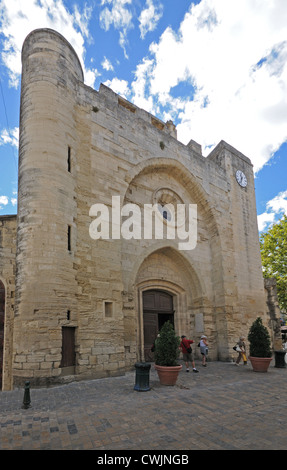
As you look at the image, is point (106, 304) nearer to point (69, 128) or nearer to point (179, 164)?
point (69, 128)

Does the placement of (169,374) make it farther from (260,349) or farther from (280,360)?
(280,360)

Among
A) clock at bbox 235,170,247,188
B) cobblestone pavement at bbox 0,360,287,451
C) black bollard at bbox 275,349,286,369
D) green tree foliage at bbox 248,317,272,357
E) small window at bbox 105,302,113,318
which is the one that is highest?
clock at bbox 235,170,247,188

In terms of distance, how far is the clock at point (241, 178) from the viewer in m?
15.8

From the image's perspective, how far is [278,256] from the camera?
22.5m

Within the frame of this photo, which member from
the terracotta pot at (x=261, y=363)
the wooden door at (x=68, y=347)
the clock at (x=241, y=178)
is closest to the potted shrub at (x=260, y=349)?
the terracotta pot at (x=261, y=363)

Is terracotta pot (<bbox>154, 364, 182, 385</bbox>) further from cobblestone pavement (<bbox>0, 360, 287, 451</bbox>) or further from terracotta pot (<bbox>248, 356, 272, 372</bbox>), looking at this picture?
terracotta pot (<bbox>248, 356, 272, 372</bbox>)

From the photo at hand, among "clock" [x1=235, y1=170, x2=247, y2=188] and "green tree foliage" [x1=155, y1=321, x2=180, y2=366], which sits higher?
"clock" [x1=235, y1=170, x2=247, y2=188]

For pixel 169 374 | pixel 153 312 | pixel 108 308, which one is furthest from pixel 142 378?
pixel 153 312

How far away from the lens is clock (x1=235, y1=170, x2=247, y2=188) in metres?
15.8

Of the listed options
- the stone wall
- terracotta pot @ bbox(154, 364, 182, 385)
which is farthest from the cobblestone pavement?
the stone wall

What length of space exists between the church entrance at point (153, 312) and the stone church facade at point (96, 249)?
0.15ft

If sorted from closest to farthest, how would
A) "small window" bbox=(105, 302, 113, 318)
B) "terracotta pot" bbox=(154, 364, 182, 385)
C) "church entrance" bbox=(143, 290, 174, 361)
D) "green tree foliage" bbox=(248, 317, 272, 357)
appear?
"terracotta pot" bbox=(154, 364, 182, 385), "small window" bbox=(105, 302, 113, 318), "green tree foliage" bbox=(248, 317, 272, 357), "church entrance" bbox=(143, 290, 174, 361)

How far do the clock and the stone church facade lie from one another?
192cm

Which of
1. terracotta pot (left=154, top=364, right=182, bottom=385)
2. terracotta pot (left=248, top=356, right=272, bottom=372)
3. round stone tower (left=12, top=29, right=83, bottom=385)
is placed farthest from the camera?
terracotta pot (left=248, top=356, right=272, bottom=372)
